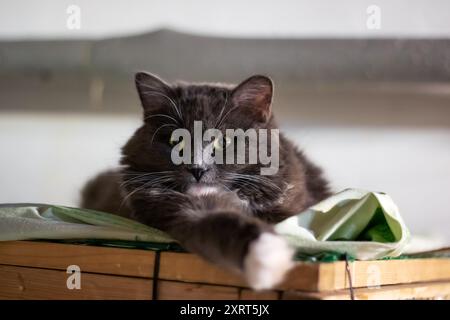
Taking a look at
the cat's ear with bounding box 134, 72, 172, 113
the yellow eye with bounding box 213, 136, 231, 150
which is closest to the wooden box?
the yellow eye with bounding box 213, 136, 231, 150

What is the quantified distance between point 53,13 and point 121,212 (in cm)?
153

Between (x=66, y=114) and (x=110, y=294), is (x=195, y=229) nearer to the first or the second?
(x=110, y=294)

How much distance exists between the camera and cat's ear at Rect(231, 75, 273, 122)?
59.1 inches

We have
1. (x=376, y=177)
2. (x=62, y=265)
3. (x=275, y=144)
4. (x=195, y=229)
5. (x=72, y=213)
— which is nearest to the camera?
(x=195, y=229)

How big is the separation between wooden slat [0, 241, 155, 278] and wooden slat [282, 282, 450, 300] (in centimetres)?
34

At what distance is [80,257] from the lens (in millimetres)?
1265

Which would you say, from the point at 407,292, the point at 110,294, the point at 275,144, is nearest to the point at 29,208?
the point at 110,294

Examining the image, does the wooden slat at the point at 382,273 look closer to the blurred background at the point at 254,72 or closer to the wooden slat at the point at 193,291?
the wooden slat at the point at 193,291

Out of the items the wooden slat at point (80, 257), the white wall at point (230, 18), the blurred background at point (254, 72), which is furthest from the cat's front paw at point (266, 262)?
the white wall at point (230, 18)

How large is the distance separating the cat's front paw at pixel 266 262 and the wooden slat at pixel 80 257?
300 mm

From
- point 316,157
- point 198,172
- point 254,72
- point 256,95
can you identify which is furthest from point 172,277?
point 316,157

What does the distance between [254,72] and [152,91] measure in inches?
33.1

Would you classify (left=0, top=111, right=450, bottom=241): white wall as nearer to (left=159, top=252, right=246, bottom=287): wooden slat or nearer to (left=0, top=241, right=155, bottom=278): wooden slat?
(left=0, top=241, right=155, bottom=278): wooden slat

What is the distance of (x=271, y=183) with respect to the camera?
1.47 m
